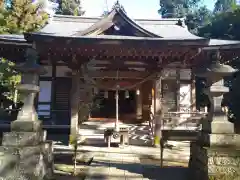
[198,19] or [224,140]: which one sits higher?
[198,19]

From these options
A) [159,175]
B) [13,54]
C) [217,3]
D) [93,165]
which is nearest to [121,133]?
[93,165]

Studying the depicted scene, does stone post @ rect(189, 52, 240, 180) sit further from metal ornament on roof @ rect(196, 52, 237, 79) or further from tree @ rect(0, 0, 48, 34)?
tree @ rect(0, 0, 48, 34)

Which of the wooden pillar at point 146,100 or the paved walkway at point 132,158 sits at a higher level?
the wooden pillar at point 146,100

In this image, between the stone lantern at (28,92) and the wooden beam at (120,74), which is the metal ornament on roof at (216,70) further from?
the wooden beam at (120,74)

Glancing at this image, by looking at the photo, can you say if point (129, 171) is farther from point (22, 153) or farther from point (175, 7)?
point (175, 7)

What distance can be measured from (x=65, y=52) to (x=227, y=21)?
15686mm

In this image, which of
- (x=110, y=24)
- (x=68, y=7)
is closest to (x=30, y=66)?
(x=110, y=24)

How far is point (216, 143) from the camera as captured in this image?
5117mm

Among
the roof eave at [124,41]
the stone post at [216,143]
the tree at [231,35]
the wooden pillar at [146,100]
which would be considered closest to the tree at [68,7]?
the tree at [231,35]

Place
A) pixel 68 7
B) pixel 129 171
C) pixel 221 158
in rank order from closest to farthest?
pixel 221 158, pixel 129 171, pixel 68 7

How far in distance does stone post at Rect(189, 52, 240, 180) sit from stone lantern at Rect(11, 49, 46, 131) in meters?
3.99

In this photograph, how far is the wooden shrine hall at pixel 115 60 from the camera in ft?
27.9

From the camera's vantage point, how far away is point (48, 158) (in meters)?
5.82

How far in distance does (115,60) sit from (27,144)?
6512 mm
